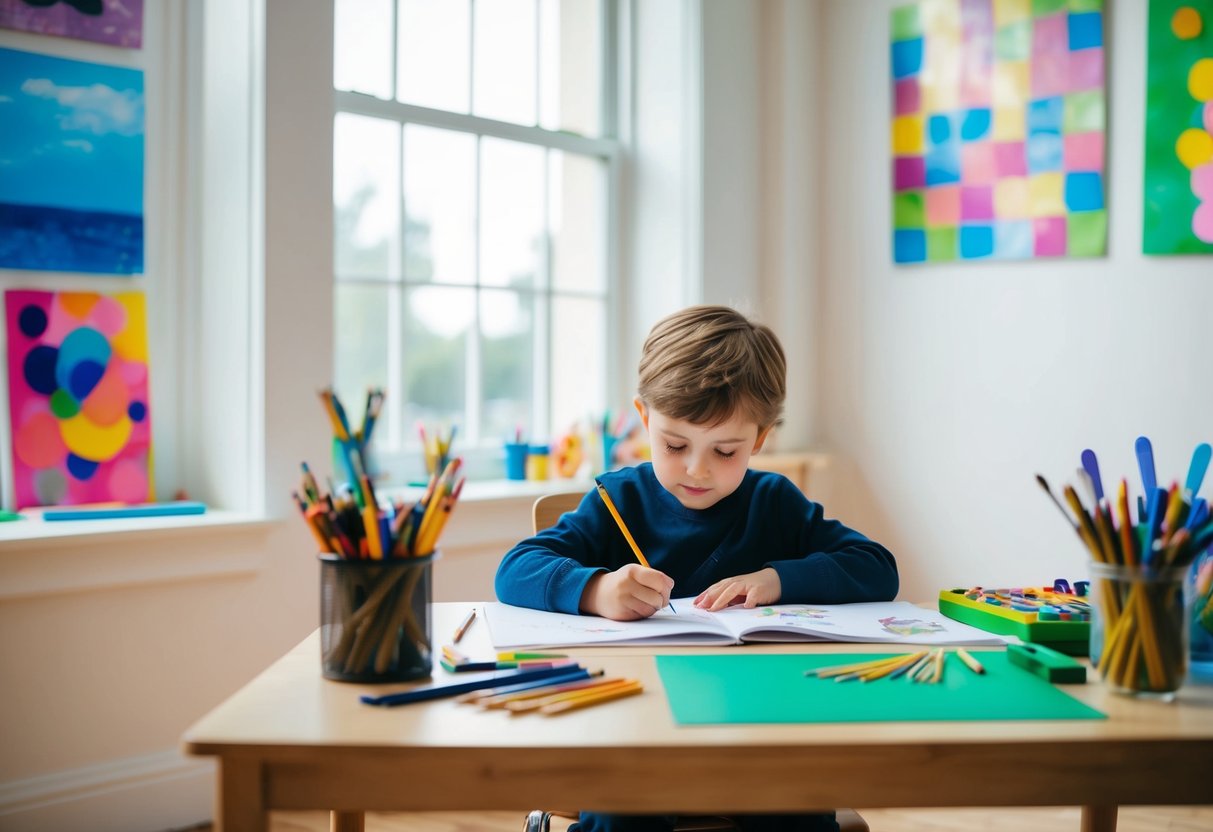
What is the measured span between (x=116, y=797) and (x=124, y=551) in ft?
1.69

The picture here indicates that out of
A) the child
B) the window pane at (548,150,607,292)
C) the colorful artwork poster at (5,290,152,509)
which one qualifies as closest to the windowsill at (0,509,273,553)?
the colorful artwork poster at (5,290,152,509)

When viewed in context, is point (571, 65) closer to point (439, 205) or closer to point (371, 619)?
point (439, 205)

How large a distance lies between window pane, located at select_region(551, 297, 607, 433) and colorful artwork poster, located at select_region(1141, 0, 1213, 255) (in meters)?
1.58

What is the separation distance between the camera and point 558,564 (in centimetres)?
143

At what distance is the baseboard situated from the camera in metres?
2.17

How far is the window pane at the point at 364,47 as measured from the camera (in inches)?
111

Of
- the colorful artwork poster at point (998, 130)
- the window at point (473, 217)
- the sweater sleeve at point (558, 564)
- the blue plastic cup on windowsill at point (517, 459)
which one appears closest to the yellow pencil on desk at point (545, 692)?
the sweater sleeve at point (558, 564)

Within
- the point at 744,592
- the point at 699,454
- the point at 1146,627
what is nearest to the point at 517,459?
the point at 699,454

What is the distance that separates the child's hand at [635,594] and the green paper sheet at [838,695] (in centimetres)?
17

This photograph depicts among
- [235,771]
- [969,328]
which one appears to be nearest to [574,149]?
[969,328]

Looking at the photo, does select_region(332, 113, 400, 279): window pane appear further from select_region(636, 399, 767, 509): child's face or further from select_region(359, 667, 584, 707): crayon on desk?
select_region(359, 667, 584, 707): crayon on desk

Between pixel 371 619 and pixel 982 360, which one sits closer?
pixel 371 619

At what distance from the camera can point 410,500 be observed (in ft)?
3.62

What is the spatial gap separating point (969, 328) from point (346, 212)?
1.84 meters
